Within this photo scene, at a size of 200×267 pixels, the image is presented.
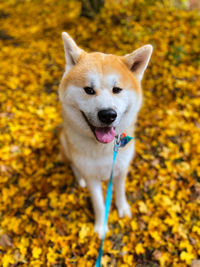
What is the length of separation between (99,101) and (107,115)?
0.54ft

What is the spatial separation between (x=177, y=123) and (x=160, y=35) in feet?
8.26

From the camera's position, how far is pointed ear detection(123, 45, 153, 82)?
191 cm

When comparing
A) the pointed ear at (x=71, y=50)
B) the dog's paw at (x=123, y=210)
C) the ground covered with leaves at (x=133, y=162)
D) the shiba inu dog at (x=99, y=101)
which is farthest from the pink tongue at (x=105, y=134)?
the ground covered with leaves at (x=133, y=162)

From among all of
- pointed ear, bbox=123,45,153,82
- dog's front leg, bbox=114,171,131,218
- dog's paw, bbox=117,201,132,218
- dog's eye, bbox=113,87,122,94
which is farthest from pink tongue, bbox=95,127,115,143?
dog's paw, bbox=117,201,132,218

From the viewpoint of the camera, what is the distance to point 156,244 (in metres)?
2.54

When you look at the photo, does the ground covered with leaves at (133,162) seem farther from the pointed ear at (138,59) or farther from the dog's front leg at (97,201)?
the pointed ear at (138,59)

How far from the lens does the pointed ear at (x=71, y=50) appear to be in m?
1.96

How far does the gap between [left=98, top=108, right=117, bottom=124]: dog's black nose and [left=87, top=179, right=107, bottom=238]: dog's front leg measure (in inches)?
35.8

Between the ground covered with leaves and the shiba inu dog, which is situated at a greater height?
the shiba inu dog

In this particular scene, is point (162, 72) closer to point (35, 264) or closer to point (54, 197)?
point (54, 197)

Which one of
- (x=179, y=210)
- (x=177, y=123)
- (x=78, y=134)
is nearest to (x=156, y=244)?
(x=179, y=210)

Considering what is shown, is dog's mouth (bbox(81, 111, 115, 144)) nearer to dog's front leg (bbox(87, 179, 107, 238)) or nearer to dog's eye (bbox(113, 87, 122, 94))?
dog's eye (bbox(113, 87, 122, 94))

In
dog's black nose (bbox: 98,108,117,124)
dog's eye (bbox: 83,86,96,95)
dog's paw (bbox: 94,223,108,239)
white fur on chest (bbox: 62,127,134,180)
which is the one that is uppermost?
dog's eye (bbox: 83,86,96,95)

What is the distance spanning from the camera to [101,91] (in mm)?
1882
